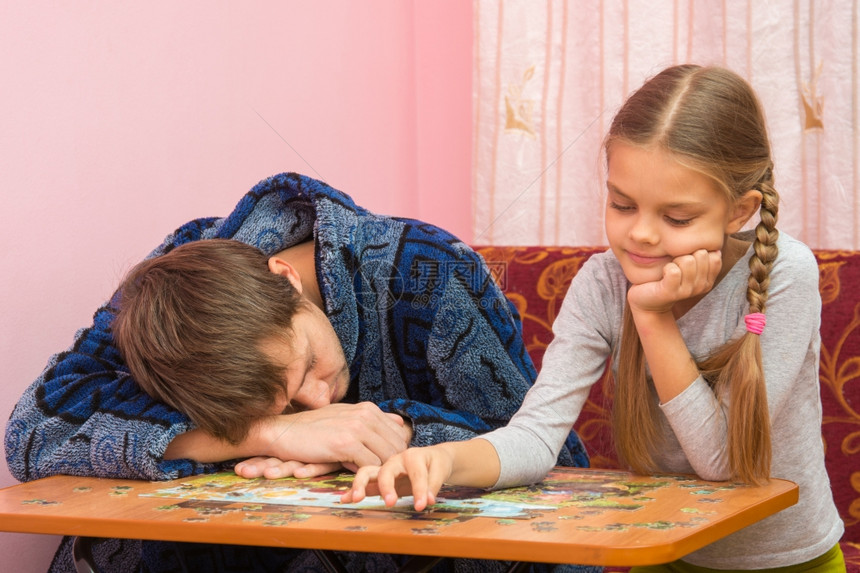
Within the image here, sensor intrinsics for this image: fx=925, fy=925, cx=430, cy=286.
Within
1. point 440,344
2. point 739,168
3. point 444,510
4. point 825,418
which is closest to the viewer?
point 444,510

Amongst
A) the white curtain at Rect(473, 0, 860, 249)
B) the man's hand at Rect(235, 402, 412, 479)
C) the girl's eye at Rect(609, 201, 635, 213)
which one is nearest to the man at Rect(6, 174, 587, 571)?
the man's hand at Rect(235, 402, 412, 479)

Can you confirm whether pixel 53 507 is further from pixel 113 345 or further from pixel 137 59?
pixel 137 59

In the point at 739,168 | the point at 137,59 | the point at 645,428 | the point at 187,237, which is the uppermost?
the point at 137,59

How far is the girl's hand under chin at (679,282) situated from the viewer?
982 mm

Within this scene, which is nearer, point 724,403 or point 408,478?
point 408,478

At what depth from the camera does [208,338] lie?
1.05m

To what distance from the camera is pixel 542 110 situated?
84.0 inches

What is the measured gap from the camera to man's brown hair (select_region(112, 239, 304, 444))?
105cm

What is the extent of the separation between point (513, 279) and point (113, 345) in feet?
2.57

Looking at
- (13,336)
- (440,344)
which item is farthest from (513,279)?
(13,336)

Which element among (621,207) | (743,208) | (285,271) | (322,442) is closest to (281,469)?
(322,442)

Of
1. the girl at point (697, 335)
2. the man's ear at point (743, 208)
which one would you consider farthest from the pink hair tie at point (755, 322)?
the man's ear at point (743, 208)

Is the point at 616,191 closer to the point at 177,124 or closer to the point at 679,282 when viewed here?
the point at 679,282

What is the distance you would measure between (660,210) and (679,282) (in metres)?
0.08
